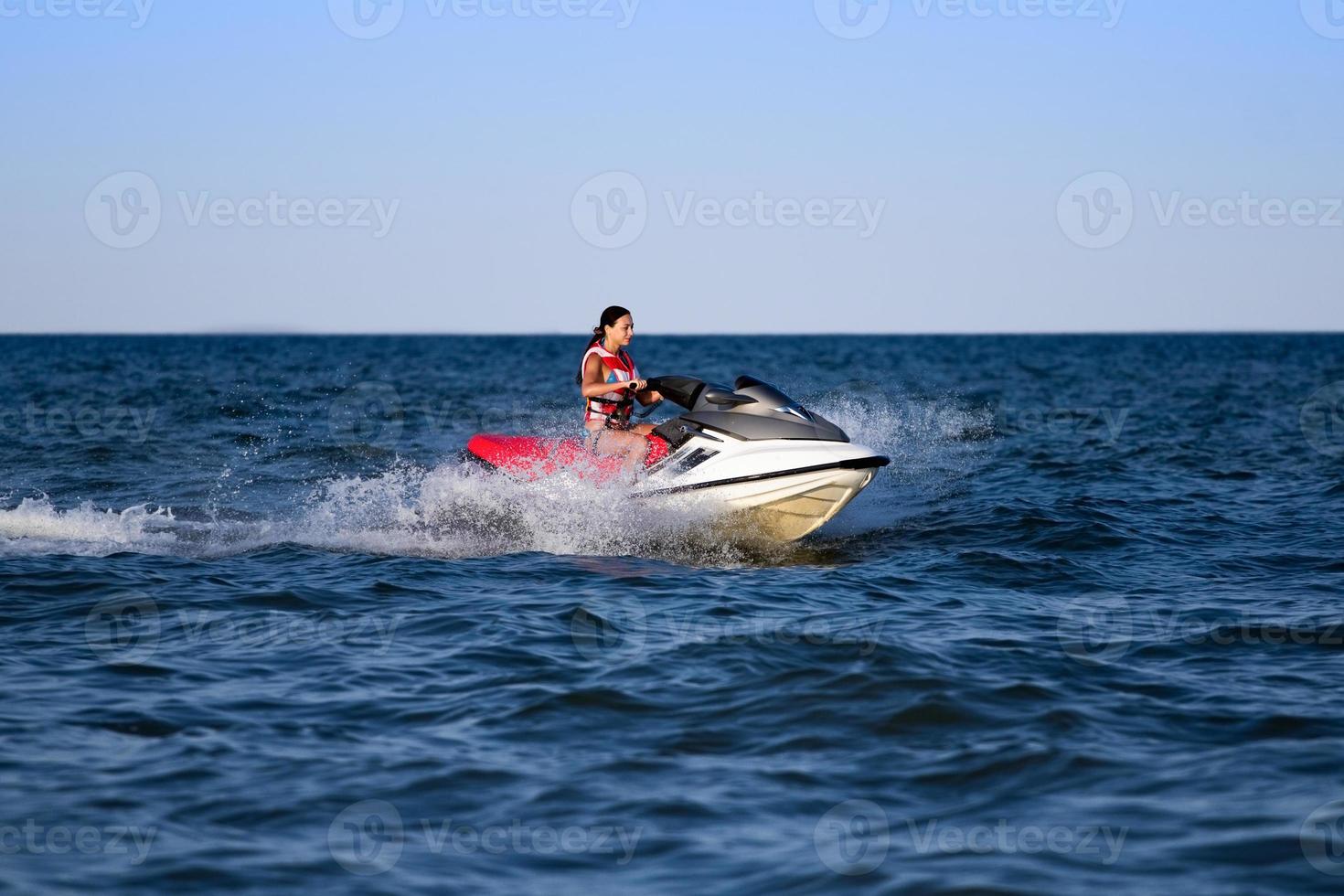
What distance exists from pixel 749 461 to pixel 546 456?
185 centimetres

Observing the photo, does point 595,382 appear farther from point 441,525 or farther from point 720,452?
point 441,525

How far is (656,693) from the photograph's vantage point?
21.0ft

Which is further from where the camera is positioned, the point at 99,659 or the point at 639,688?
the point at 99,659

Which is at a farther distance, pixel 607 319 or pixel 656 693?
pixel 607 319

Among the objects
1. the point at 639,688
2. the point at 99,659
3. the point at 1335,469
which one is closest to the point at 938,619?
the point at 639,688

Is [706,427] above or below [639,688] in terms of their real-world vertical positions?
above

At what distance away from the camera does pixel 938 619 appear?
8039 mm

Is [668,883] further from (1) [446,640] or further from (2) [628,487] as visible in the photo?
(2) [628,487]

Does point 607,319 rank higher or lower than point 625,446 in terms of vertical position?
higher

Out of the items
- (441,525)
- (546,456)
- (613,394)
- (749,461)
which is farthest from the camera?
(441,525)

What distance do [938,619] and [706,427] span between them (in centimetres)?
303

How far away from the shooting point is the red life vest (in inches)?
420

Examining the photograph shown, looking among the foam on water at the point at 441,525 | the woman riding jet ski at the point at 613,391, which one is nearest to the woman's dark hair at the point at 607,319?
the woman riding jet ski at the point at 613,391

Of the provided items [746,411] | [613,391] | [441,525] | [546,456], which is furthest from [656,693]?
[441,525]
